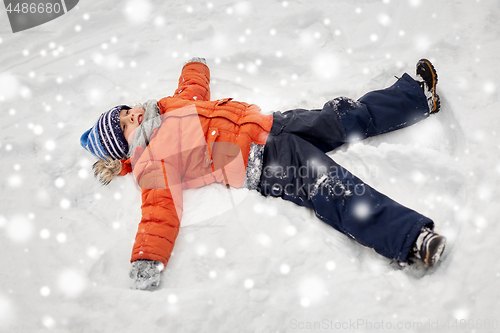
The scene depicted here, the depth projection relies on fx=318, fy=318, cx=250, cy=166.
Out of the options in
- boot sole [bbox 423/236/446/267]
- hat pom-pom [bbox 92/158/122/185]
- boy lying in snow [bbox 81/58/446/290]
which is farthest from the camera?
hat pom-pom [bbox 92/158/122/185]

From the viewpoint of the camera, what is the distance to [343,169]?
1.56m

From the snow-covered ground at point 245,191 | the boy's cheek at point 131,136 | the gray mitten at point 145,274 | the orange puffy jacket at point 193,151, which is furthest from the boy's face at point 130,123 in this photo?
the gray mitten at point 145,274

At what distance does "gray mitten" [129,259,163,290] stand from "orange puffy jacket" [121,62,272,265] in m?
0.18

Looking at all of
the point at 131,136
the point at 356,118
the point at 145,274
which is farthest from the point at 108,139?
the point at 356,118

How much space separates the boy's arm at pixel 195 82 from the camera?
208 centimetres

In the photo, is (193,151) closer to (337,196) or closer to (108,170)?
(108,170)

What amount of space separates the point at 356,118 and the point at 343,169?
0.34 m

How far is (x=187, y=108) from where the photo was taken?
1854 mm

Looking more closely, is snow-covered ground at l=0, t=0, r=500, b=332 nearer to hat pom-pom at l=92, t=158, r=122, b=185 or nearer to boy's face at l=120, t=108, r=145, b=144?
hat pom-pom at l=92, t=158, r=122, b=185

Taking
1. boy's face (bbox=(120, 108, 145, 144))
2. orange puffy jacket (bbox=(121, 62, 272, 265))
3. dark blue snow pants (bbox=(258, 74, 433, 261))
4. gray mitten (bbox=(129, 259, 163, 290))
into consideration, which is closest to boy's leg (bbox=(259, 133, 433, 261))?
dark blue snow pants (bbox=(258, 74, 433, 261))

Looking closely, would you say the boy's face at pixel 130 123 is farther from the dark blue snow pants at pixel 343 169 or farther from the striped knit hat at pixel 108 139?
the dark blue snow pants at pixel 343 169

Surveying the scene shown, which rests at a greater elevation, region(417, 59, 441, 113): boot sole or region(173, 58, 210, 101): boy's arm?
region(173, 58, 210, 101): boy's arm

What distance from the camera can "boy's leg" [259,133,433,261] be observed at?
1.35 metres

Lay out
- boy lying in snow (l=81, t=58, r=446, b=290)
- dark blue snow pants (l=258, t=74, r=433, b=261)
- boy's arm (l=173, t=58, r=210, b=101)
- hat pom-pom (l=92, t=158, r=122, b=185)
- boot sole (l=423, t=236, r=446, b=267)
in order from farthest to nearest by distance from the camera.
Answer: boy's arm (l=173, t=58, r=210, b=101)
hat pom-pom (l=92, t=158, r=122, b=185)
boy lying in snow (l=81, t=58, r=446, b=290)
dark blue snow pants (l=258, t=74, r=433, b=261)
boot sole (l=423, t=236, r=446, b=267)
